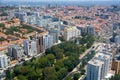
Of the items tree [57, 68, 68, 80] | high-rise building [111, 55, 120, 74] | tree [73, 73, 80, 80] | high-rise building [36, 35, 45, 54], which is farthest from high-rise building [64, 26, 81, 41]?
tree [73, 73, 80, 80]

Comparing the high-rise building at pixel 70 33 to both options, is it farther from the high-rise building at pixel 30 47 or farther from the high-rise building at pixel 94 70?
the high-rise building at pixel 94 70

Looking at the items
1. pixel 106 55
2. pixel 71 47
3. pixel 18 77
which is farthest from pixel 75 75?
pixel 71 47

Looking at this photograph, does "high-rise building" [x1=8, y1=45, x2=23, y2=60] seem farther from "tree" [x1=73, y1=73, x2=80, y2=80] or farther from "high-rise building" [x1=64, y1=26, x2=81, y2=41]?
"high-rise building" [x1=64, y1=26, x2=81, y2=41]

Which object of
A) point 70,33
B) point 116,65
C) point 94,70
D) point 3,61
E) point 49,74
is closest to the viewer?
point 94,70

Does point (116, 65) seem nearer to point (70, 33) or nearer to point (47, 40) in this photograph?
point (47, 40)

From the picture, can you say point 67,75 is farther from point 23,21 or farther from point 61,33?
point 23,21

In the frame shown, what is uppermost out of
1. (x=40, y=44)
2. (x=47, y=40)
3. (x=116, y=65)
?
(x=47, y=40)

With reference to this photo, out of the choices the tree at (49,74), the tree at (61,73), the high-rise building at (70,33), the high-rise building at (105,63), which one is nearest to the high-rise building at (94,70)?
the high-rise building at (105,63)

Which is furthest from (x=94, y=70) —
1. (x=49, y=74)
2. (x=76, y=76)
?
(x=49, y=74)
